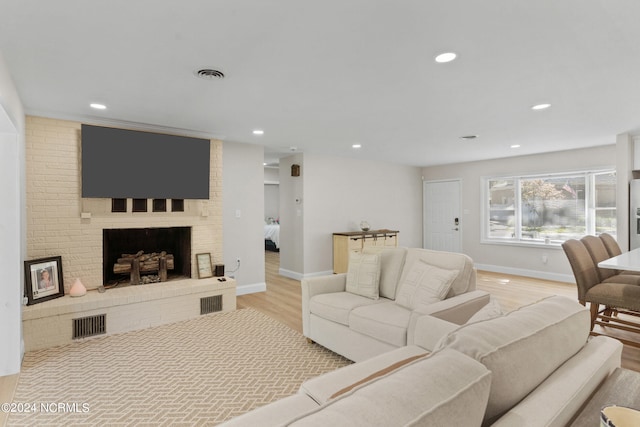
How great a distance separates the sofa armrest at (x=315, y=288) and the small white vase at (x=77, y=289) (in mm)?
2365

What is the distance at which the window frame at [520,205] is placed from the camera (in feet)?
18.6

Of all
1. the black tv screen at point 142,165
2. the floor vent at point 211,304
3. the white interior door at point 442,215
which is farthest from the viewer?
the white interior door at point 442,215

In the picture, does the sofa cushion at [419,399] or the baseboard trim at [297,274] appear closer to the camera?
the sofa cushion at [419,399]

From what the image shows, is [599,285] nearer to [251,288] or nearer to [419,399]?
[419,399]

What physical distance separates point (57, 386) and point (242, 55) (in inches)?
108

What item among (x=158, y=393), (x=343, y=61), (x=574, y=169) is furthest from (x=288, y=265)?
(x=574, y=169)

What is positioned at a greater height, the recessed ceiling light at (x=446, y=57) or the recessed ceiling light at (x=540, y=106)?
the recessed ceiling light at (x=446, y=57)

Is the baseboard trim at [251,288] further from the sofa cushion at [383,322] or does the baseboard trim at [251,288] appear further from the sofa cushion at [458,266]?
the sofa cushion at [458,266]

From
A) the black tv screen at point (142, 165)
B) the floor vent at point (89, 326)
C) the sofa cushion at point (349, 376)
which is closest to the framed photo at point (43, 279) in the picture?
the floor vent at point (89, 326)

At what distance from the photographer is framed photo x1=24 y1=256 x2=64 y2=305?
10.6ft

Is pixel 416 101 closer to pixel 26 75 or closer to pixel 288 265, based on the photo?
pixel 26 75

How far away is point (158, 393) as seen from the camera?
238 centimetres

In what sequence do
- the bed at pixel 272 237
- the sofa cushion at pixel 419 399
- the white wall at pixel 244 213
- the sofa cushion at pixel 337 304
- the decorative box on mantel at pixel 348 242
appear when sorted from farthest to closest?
the bed at pixel 272 237 < the decorative box on mantel at pixel 348 242 < the white wall at pixel 244 213 < the sofa cushion at pixel 337 304 < the sofa cushion at pixel 419 399

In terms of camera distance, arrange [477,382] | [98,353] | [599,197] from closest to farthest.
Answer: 1. [477,382]
2. [98,353]
3. [599,197]
